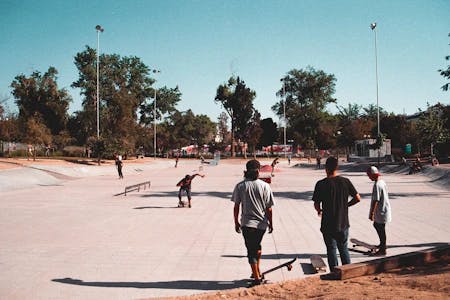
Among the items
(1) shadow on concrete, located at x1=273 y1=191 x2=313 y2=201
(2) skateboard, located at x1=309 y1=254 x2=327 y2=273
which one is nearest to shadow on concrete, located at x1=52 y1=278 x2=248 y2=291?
(2) skateboard, located at x1=309 y1=254 x2=327 y2=273

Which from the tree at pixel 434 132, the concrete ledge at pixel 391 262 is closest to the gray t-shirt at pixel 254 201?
the concrete ledge at pixel 391 262

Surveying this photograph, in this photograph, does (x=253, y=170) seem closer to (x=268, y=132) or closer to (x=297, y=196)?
(x=297, y=196)

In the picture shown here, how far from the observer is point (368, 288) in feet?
15.3

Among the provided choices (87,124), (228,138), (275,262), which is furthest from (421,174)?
(228,138)

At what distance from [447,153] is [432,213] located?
3342 cm

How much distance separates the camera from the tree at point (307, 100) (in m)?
86.7

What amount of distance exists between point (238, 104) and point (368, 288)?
234 feet

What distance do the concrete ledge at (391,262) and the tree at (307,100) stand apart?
8111 cm

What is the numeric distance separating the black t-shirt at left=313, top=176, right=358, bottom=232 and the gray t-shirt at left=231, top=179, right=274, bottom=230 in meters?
0.69

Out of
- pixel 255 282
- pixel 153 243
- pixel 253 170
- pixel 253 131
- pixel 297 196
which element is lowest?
pixel 297 196

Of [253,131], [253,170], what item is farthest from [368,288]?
[253,131]

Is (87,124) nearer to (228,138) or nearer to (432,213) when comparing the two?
(228,138)

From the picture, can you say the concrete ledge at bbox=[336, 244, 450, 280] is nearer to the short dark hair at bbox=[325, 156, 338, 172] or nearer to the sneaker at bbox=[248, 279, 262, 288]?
the sneaker at bbox=[248, 279, 262, 288]

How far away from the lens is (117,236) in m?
8.70
